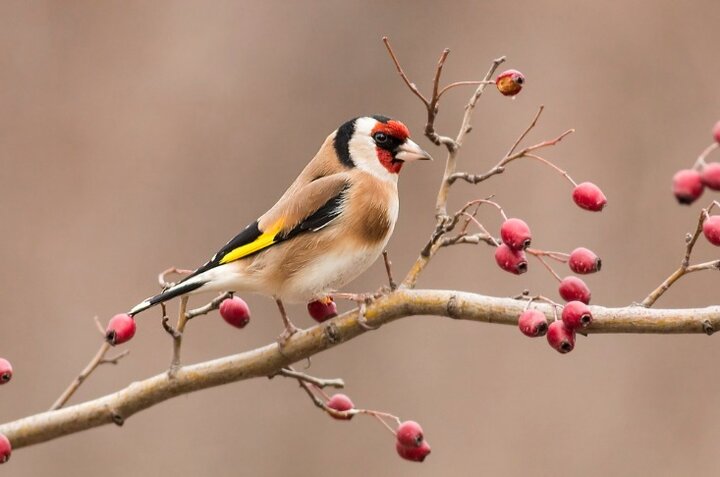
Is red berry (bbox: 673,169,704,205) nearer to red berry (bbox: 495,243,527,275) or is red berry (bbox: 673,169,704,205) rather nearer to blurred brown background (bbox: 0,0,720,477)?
red berry (bbox: 495,243,527,275)

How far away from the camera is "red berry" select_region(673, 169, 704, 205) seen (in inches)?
61.2

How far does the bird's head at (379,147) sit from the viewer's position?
2936 mm

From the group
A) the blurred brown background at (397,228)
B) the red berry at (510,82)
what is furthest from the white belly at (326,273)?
the blurred brown background at (397,228)

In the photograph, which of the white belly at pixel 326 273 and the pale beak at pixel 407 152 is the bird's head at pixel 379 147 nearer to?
the pale beak at pixel 407 152

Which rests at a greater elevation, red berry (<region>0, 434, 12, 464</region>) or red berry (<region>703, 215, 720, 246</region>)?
red berry (<region>703, 215, 720, 246</region>)

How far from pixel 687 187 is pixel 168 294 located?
123cm

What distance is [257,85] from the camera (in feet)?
17.9

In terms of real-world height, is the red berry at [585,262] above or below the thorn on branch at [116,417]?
above

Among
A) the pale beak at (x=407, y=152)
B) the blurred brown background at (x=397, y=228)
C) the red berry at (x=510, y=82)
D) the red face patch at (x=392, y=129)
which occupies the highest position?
the red berry at (x=510, y=82)

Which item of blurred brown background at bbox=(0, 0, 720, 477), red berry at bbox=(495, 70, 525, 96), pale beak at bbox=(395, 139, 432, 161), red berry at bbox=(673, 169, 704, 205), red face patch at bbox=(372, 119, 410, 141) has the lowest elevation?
blurred brown background at bbox=(0, 0, 720, 477)

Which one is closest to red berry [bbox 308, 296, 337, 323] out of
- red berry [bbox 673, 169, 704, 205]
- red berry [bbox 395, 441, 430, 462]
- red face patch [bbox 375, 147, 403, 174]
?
red berry [bbox 395, 441, 430, 462]

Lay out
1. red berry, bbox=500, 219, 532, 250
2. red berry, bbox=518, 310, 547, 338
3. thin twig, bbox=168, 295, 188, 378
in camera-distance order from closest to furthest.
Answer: red berry, bbox=518, 310, 547, 338
red berry, bbox=500, 219, 532, 250
thin twig, bbox=168, 295, 188, 378

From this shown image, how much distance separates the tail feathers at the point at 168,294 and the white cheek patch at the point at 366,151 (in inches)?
27.0

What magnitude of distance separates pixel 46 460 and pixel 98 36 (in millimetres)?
2216
